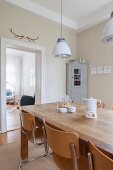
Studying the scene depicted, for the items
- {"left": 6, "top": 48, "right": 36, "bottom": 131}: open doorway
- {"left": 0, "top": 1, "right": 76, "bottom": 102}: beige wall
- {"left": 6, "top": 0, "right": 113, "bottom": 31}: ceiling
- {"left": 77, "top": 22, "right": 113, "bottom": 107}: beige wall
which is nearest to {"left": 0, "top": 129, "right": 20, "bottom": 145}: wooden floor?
{"left": 0, "top": 1, "right": 76, "bottom": 102}: beige wall

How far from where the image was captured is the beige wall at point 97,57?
3961mm

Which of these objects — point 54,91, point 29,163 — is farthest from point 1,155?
point 54,91

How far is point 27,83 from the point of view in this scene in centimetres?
809

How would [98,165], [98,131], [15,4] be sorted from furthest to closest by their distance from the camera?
[15,4]
[98,131]
[98,165]

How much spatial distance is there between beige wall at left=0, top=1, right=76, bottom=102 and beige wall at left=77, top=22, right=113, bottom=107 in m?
0.38

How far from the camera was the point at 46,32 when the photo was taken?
4.05m

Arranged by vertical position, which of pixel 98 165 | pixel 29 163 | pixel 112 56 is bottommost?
pixel 29 163

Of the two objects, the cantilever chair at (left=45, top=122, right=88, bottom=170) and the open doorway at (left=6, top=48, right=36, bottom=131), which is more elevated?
the open doorway at (left=6, top=48, right=36, bottom=131)

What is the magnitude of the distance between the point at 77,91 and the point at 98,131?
3.29m

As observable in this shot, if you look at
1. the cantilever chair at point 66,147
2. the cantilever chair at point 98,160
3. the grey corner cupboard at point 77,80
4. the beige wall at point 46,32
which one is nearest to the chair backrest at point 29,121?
the cantilever chair at point 66,147

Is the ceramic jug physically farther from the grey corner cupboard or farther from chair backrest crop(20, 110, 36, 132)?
the grey corner cupboard

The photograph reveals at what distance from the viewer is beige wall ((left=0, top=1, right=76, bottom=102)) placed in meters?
3.32

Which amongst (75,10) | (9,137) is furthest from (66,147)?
(75,10)

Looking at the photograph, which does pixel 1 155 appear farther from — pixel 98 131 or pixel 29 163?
pixel 98 131
